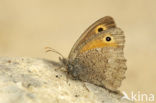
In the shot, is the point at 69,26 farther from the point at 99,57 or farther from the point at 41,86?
the point at 41,86

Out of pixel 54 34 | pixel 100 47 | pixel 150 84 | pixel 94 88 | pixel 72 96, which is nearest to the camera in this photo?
pixel 72 96

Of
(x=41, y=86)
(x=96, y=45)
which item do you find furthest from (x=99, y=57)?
(x=41, y=86)

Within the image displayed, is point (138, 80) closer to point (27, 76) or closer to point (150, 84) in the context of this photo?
point (150, 84)

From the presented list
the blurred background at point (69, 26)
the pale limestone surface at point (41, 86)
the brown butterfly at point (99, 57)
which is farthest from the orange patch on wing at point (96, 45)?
the blurred background at point (69, 26)

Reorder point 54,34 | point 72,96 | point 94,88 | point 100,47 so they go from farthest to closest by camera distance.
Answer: point 54,34 → point 100,47 → point 94,88 → point 72,96

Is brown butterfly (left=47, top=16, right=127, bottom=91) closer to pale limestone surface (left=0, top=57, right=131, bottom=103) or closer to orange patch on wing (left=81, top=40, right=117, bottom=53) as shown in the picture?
orange patch on wing (left=81, top=40, right=117, bottom=53)

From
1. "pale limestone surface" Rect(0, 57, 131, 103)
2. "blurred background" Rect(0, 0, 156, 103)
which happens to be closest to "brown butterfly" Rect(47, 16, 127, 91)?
"pale limestone surface" Rect(0, 57, 131, 103)

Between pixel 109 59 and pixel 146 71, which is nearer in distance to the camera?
pixel 109 59

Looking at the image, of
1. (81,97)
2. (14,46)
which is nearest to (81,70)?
(81,97)
